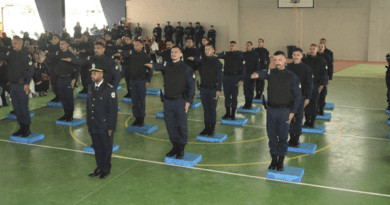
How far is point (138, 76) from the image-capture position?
9617 mm

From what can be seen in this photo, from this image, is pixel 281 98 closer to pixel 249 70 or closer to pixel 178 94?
pixel 178 94

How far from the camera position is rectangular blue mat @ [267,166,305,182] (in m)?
6.38

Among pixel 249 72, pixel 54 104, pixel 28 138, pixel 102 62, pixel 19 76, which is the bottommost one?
pixel 28 138

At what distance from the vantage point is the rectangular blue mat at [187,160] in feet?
23.4

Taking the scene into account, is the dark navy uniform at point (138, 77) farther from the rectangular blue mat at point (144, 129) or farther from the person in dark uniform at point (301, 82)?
the person in dark uniform at point (301, 82)

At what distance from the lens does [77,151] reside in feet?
26.3

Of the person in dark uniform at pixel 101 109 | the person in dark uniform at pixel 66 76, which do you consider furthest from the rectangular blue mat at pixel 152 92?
the person in dark uniform at pixel 101 109

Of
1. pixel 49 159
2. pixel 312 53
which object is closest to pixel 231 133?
pixel 312 53

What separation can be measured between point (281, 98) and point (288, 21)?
2265 cm

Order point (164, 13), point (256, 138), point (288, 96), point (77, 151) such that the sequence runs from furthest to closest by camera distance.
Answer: point (164, 13)
point (256, 138)
point (77, 151)
point (288, 96)

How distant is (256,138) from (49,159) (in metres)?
4.56

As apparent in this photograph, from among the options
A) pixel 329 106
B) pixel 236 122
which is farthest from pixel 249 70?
pixel 329 106

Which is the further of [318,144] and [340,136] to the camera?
[340,136]

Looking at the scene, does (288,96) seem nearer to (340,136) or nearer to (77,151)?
(340,136)
